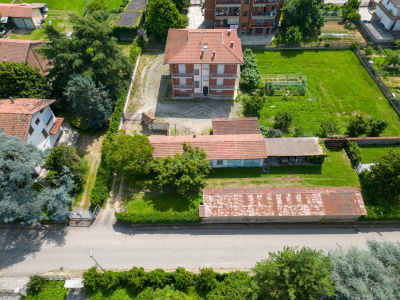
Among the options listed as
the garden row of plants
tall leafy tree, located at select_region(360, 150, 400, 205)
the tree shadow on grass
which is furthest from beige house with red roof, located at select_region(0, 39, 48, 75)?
tall leafy tree, located at select_region(360, 150, 400, 205)

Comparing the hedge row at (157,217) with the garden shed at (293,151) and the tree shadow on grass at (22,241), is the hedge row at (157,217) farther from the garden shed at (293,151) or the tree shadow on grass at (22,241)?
the garden shed at (293,151)

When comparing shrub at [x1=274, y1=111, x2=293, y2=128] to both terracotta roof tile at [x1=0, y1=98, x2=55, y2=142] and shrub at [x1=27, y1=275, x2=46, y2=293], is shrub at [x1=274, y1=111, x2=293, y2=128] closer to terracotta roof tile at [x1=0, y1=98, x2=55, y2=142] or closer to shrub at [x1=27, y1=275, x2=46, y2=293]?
terracotta roof tile at [x1=0, y1=98, x2=55, y2=142]

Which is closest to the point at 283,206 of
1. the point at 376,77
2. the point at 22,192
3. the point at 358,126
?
the point at 358,126

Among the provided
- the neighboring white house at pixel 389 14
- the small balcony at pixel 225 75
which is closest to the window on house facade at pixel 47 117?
the small balcony at pixel 225 75

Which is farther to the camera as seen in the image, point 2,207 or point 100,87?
point 100,87

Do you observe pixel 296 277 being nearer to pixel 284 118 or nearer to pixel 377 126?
pixel 284 118

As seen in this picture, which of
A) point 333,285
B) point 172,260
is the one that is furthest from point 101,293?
point 333,285

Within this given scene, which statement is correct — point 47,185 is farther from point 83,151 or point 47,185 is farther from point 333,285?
point 333,285
